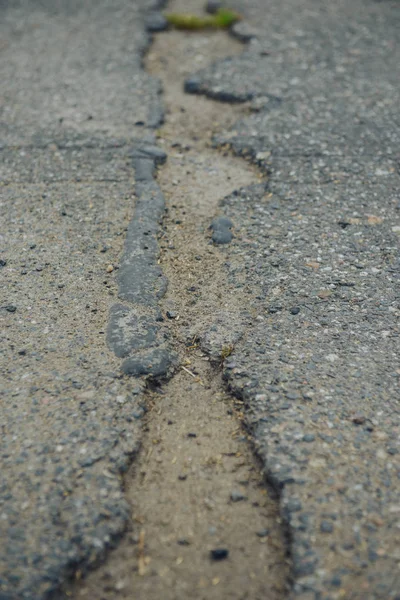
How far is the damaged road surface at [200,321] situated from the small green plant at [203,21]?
33 centimetres

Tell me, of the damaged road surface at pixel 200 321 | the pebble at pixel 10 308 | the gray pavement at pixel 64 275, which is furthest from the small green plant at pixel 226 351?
the pebble at pixel 10 308

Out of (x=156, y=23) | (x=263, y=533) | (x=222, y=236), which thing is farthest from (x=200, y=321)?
(x=156, y=23)

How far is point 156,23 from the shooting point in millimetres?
4258

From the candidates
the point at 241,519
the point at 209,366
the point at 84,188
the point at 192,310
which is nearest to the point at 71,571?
the point at 241,519

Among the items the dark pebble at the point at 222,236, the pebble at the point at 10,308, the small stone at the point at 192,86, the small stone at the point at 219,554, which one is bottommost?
the pebble at the point at 10,308

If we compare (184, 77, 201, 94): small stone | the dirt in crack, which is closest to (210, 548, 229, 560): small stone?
the dirt in crack

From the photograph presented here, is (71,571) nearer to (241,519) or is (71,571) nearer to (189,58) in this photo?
(241,519)

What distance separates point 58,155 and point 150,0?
2.13m

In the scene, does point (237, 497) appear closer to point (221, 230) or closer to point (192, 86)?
point (221, 230)

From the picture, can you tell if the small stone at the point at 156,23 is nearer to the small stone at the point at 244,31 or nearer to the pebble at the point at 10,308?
the small stone at the point at 244,31

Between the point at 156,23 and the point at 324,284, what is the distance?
278 cm

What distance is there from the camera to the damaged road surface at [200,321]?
1647 millimetres

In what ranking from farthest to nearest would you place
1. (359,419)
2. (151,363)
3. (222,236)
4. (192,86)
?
(192,86)
(222,236)
(151,363)
(359,419)

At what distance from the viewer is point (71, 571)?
159 centimetres
